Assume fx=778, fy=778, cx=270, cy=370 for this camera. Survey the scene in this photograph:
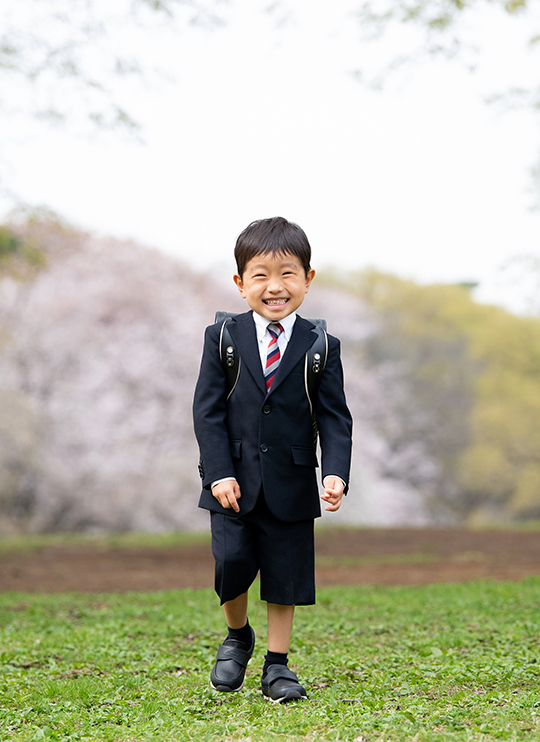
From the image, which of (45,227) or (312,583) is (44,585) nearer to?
(312,583)

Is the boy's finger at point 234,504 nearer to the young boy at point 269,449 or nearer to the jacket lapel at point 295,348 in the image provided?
the young boy at point 269,449

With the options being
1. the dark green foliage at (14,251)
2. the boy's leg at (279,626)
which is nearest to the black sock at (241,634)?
the boy's leg at (279,626)

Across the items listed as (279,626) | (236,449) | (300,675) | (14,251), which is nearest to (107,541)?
(14,251)

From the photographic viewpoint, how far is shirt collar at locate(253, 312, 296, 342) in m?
3.04

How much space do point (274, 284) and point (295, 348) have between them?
0.84 ft

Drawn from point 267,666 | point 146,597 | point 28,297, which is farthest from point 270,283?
point 28,297

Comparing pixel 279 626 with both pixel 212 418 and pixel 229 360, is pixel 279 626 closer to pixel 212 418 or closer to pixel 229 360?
pixel 212 418

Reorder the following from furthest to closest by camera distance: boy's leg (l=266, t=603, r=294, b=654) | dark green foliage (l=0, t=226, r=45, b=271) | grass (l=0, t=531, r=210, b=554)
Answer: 1. dark green foliage (l=0, t=226, r=45, b=271)
2. grass (l=0, t=531, r=210, b=554)
3. boy's leg (l=266, t=603, r=294, b=654)

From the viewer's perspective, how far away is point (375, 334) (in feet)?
68.1

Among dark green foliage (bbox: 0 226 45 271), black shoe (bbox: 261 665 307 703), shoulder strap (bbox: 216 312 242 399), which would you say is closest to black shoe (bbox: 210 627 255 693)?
black shoe (bbox: 261 665 307 703)

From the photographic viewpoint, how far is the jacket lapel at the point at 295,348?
2.93m

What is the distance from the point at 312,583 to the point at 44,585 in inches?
236

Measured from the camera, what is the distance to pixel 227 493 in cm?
283

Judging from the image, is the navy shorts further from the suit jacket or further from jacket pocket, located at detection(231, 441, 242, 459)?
jacket pocket, located at detection(231, 441, 242, 459)
